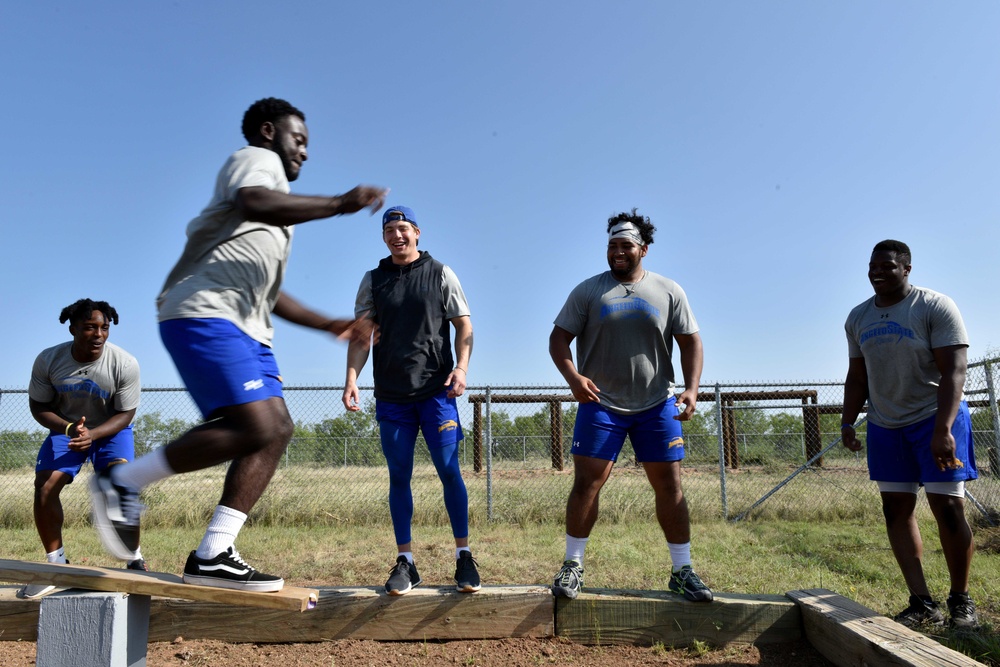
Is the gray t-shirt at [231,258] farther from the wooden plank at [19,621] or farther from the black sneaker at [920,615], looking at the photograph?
the black sneaker at [920,615]

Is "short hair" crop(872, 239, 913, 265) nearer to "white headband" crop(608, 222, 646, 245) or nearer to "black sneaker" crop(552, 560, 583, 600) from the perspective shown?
"white headband" crop(608, 222, 646, 245)

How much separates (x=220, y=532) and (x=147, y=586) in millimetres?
330

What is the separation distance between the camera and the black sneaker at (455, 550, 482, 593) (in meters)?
3.74

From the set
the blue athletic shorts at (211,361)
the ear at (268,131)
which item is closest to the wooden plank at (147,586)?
the blue athletic shorts at (211,361)

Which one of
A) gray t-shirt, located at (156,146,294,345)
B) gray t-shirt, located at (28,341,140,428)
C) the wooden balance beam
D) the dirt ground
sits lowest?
the dirt ground

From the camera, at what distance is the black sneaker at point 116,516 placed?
2484 mm

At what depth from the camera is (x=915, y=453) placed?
3918 mm

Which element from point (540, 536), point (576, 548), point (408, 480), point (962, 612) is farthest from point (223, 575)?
point (540, 536)

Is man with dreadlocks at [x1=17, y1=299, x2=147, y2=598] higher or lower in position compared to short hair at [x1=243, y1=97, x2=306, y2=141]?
lower

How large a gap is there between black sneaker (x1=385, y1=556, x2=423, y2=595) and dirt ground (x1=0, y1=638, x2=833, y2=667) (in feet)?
0.89

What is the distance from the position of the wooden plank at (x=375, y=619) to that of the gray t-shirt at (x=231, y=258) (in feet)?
5.75

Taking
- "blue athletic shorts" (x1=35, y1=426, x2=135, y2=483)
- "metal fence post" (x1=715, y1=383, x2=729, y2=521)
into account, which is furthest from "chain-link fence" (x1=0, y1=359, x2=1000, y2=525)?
"blue athletic shorts" (x1=35, y1=426, x2=135, y2=483)

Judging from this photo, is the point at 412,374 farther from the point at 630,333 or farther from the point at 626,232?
the point at 626,232

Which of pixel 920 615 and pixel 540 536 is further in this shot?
pixel 540 536
